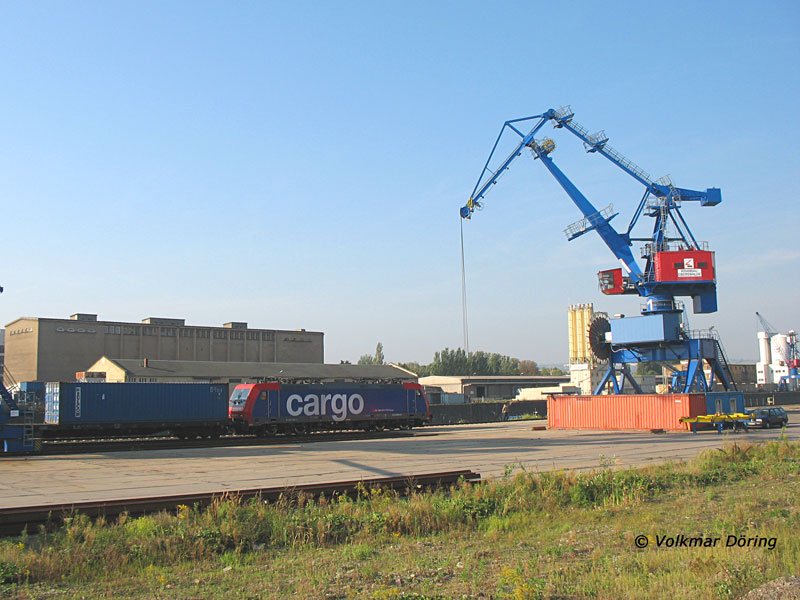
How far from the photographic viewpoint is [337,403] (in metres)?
44.1

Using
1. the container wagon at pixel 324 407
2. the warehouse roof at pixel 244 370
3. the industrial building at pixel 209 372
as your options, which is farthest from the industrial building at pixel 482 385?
the container wagon at pixel 324 407

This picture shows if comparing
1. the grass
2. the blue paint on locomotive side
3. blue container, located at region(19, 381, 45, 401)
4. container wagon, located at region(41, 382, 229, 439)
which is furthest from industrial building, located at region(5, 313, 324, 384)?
the grass

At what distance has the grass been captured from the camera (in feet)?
31.0

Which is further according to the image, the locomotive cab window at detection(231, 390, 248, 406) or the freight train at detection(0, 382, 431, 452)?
the locomotive cab window at detection(231, 390, 248, 406)

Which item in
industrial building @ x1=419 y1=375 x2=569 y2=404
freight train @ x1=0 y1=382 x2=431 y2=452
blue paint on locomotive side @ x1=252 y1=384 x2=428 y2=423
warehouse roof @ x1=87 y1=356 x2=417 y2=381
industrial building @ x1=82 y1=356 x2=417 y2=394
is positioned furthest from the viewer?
industrial building @ x1=419 y1=375 x2=569 y2=404

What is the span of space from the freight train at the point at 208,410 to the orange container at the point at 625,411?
9.03 metres

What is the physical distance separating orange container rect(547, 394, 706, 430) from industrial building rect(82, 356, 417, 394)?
2355 cm

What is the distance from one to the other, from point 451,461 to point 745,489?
11434mm

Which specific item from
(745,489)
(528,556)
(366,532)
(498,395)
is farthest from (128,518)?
(498,395)

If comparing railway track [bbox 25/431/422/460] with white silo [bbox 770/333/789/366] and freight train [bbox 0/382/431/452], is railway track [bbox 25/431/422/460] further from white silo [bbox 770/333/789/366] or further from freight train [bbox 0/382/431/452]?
white silo [bbox 770/333/789/366]

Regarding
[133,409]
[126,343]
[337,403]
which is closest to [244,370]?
[126,343]

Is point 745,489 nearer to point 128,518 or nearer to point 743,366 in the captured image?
point 128,518

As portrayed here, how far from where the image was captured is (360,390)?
45.1 meters

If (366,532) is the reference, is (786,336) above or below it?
above
